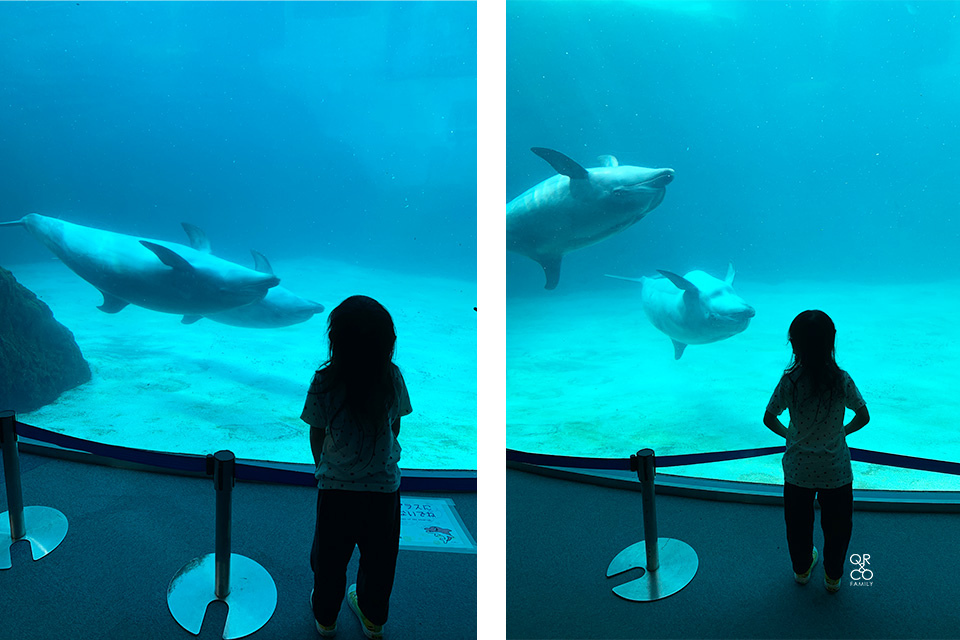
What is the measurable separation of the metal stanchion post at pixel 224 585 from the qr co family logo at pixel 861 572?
7.58ft

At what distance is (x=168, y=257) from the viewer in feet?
11.9

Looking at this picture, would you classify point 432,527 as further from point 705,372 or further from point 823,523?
point 705,372

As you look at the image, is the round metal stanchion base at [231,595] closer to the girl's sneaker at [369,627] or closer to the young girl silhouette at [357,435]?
the girl's sneaker at [369,627]

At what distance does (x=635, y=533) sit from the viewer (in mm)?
2482

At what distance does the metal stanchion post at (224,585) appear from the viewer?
6.53 ft

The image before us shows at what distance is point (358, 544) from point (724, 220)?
25118 millimetres

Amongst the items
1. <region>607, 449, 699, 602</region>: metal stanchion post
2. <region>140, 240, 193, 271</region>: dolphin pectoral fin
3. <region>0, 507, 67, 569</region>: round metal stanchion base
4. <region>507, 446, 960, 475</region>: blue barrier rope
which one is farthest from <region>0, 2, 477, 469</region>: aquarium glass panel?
<region>607, 449, 699, 602</region>: metal stanchion post

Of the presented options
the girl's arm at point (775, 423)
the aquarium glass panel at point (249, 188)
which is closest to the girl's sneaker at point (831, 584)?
the girl's arm at point (775, 423)

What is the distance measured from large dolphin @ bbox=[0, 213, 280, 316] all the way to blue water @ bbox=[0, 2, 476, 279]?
874 centimetres

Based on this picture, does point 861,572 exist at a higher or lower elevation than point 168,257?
lower

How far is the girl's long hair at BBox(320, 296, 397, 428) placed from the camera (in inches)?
69.9

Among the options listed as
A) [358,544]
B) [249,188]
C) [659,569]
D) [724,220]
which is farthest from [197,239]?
[724,220]

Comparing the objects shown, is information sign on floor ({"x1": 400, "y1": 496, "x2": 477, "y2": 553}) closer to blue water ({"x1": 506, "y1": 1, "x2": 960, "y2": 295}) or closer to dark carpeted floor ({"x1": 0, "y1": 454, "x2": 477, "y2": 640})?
dark carpeted floor ({"x1": 0, "y1": 454, "x2": 477, "y2": 640})

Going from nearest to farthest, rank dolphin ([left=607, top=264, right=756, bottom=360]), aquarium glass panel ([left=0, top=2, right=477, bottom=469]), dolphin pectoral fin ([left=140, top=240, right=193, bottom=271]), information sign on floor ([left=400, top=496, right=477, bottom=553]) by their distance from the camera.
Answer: information sign on floor ([left=400, top=496, right=477, bottom=553]) < dolphin ([left=607, top=264, right=756, bottom=360]) < dolphin pectoral fin ([left=140, top=240, right=193, bottom=271]) < aquarium glass panel ([left=0, top=2, right=477, bottom=469])
